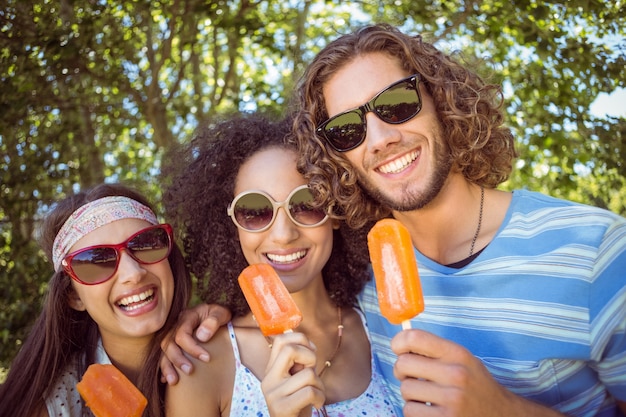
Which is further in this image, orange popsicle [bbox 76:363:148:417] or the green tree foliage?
the green tree foliage

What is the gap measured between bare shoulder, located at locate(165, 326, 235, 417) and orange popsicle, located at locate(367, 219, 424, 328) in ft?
3.60

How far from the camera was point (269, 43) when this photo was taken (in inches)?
259

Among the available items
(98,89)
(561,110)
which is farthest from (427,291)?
(98,89)

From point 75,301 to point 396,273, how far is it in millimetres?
2117

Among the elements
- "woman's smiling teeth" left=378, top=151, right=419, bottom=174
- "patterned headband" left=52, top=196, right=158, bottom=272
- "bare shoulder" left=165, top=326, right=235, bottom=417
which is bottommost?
"bare shoulder" left=165, top=326, right=235, bottom=417

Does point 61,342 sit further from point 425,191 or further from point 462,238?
point 462,238

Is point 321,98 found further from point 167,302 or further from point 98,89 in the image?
point 98,89

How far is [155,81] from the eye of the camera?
627cm

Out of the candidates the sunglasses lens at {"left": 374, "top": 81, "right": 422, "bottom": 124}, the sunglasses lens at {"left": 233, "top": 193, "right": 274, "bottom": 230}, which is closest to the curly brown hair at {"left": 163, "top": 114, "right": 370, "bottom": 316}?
the sunglasses lens at {"left": 233, "top": 193, "right": 274, "bottom": 230}

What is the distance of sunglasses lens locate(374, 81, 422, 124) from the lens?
296cm

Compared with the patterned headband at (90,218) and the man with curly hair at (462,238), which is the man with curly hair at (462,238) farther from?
the patterned headband at (90,218)

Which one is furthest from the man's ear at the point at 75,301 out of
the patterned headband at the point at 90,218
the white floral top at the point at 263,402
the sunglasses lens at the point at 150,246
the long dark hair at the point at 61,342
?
the white floral top at the point at 263,402

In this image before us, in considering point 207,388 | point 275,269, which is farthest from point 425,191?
point 207,388

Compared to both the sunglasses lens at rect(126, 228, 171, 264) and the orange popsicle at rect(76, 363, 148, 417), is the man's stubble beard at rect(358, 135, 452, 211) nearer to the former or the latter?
the sunglasses lens at rect(126, 228, 171, 264)
